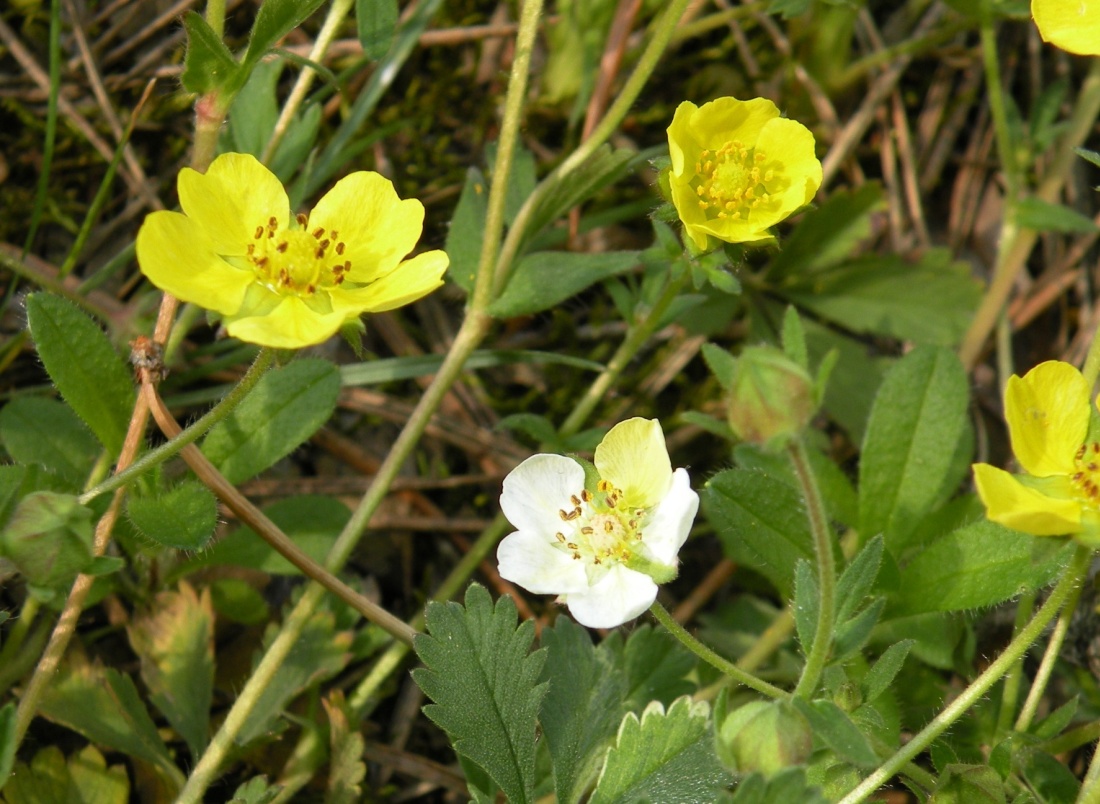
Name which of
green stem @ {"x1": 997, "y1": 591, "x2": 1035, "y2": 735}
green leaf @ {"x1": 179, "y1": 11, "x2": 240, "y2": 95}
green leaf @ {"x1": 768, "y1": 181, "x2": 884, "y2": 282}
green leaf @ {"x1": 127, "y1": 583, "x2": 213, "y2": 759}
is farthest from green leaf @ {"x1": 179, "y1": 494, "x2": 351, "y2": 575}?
green leaf @ {"x1": 768, "y1": 181, "x2": 884, "y2": 282}

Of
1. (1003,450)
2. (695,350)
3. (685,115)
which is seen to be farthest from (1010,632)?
(685,115)

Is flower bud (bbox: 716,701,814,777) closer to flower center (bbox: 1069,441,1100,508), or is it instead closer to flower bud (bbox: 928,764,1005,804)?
flower bud (bbox: 928,764,1005,804)

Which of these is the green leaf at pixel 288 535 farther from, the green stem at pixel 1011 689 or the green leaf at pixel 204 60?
the green stem at pixel 1011 689

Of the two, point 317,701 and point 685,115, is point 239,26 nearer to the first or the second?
point 685,115

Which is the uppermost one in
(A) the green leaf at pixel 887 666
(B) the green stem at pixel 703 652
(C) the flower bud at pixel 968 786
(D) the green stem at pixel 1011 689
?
(B) the green stem at pixel 703 652

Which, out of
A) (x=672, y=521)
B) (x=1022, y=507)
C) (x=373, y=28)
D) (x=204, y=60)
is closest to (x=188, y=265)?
(x=204, y=60)

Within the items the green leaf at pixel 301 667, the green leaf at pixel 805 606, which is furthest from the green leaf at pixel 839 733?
the green leaf at pixel 301 667

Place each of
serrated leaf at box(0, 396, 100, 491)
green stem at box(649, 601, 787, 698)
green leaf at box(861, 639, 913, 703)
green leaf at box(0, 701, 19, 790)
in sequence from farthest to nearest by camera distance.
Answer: serrated leaf at box(0, 396, 100, 491) < green leaf at box(861, 639, 913, 703) < green stem at box(649, 601, 787, 698) < green leaf at box(0, 701, 19, 790)

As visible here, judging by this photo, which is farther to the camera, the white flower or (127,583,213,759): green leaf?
(127,583,213,759): green leaf

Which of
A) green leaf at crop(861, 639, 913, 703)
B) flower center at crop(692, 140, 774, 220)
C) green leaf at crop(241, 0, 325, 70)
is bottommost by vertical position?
green leaf at crop(861, 639, 913, 703)
